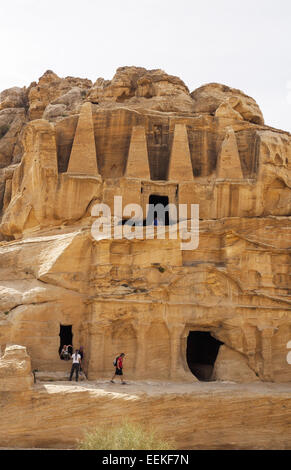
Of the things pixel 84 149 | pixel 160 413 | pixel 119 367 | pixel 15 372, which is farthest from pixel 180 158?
pixel 15 372

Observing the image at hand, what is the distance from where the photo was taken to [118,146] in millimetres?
32750

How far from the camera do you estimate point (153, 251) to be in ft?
88.8

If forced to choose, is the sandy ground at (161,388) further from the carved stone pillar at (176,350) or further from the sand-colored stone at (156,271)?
the carved stone pillar at (176,350)

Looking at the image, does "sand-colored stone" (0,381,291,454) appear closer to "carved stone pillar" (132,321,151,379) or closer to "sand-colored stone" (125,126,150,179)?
"carved stone pillar" (132,321,151,379)

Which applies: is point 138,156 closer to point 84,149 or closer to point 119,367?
point 84,149

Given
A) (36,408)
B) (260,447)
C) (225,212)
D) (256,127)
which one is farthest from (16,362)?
(256,127)

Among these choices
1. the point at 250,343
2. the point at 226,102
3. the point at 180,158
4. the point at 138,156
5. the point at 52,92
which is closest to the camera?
the point at 250,343

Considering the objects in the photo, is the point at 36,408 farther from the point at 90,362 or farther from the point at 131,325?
the point at 131,325

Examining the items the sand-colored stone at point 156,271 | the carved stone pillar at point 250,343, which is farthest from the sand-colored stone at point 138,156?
the carved stone pillar at point 250,343

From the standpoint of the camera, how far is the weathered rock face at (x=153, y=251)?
25719 millimetres

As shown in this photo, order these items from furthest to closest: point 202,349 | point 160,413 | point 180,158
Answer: point 180,158, point 202,349, point 160,413

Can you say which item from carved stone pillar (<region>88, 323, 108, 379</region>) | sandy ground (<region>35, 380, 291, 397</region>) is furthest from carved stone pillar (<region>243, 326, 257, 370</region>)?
carved stone pillar (<region>88, 323, 108, 379</region>)

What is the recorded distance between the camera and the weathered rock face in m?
25.7

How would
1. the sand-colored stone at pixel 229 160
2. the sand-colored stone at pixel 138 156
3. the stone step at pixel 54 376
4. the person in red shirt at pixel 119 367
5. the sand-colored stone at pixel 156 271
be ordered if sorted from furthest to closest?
1. the sand-colored stone at pixel 229 160
2. the sand-colored stone at pixel 138 156
3. the person in red shirt at pixel 119 367
4. the stone step at pixel 54 376
5. the sand-colored stone at pixel 156 271
